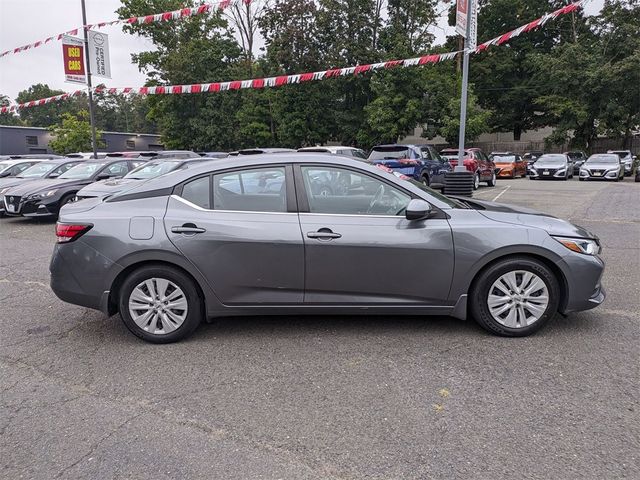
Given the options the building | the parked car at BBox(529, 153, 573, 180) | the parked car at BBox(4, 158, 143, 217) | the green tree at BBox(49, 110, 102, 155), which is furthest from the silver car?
the building

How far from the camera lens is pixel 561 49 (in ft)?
107

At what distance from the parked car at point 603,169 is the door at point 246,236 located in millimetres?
23672

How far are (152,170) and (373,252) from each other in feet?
30.0

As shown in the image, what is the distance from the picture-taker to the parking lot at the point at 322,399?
2.49 meters

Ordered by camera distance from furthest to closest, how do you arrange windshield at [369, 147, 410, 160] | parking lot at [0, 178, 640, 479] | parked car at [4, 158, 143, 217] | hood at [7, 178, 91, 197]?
1. windshield at [369, 147, 410, 160]
2. hood at [7, 178, 91, 197]
3. parked car at [4, 158, 143, 217]
4. parking lot at [0, 178, 640, 479]

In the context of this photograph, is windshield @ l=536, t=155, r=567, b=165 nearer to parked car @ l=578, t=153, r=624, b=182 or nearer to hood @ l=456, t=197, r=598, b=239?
parked car @ l=578, t=153, r=624, b=182

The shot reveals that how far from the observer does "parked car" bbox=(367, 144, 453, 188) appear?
15.0m

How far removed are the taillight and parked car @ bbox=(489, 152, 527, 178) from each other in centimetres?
2456

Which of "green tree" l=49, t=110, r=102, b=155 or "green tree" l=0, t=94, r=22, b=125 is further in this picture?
"green tree" l=0, t=94, r=22, b=125

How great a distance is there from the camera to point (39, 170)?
13750 millimetres

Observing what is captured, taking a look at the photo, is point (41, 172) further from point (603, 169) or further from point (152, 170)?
point (603, 169)

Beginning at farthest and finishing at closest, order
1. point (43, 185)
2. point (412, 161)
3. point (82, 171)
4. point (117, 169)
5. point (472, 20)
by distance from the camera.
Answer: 1. point (412, 161)
2. point (117, 169)
3. point (82, 171)
4. point (43, 185)
5. point (472, 20)

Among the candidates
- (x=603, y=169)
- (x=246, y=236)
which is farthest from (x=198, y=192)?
(x=603, y=169)

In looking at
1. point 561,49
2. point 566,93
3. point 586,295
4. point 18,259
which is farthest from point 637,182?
point 18,259
